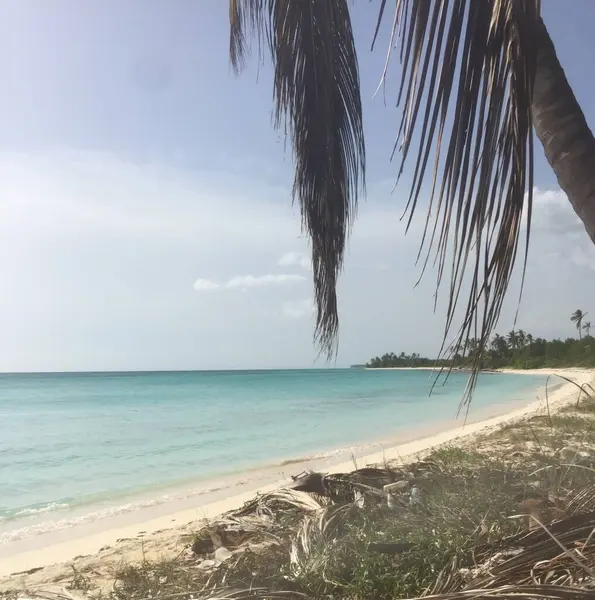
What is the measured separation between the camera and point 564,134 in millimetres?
1780

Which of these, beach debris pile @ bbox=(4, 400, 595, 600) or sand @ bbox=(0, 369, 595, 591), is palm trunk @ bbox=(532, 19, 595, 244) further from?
sand @ bbox=(0, 369, 595, 591)

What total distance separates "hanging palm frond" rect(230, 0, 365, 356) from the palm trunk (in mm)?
1430

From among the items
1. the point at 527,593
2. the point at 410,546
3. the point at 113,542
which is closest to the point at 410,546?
the point at 410,546

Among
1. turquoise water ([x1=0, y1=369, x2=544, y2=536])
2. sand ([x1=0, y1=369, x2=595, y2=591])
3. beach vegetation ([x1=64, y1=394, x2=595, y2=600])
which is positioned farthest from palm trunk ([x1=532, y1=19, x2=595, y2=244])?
turquoise water ([x1=0, y1=369, x2=544, y2=536])

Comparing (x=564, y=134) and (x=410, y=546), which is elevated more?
(x=564, y=134)

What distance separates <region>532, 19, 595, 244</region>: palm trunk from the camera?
1727 mm

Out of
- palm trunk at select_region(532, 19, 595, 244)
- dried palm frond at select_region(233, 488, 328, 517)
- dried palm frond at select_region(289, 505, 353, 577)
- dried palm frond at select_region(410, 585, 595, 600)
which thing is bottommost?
dried palm frond at select_region(233, 488, 328, 517)

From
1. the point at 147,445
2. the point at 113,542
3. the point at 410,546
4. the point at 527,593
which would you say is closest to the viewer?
the point at 527,593

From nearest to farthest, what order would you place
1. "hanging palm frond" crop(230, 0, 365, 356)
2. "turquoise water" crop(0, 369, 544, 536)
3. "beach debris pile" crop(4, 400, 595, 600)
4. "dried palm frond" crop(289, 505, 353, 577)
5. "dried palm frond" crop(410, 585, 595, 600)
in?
1. "dried palm frond" crop(410, 585, 595, 600)
2. "beach debris pile" crop(4, 400, 595, 600)
3. "dried palm frond" crop(289, 505, 353, 577)
4. "hanging palm frond" crop(230, 0, 365, 356)
5. "turquoise water" crop(0, 369, 544, 536)

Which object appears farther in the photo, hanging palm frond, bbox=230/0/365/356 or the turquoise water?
the turquoise water

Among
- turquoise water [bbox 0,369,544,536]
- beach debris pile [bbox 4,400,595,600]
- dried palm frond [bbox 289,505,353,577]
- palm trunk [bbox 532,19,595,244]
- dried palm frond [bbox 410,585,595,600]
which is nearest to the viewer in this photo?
dried palm frond [bbox 410,585,595,600]

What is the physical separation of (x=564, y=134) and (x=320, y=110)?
1586mm

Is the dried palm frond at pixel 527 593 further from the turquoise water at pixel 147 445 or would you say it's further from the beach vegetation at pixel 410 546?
the turquoise water at pixel 147 445

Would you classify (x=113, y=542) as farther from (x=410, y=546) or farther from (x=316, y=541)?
(x=410, y=546)
